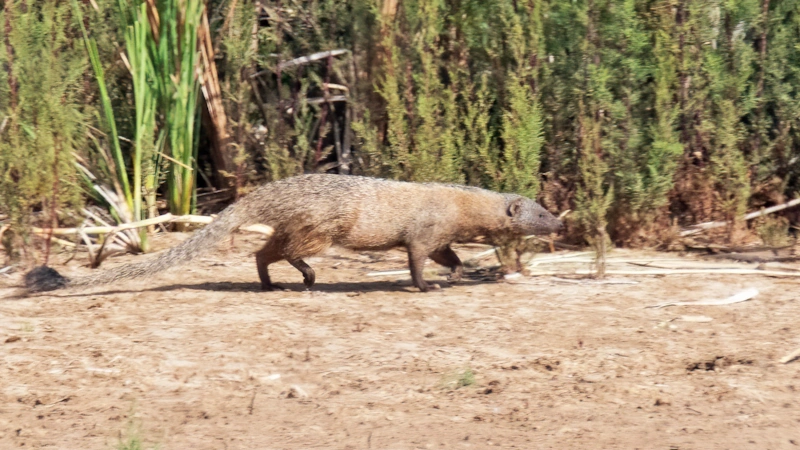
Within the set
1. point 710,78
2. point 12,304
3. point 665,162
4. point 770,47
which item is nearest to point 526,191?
point 665,162

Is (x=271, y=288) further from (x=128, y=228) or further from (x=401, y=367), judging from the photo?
(x=401, y=367)

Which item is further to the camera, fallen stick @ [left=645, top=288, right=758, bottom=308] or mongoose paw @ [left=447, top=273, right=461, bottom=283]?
mongoose paw @ [left=447, top=273, right=461, bottom=283]

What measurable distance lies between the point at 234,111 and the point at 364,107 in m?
1.05

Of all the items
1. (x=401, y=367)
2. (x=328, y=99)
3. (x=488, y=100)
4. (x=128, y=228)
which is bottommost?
(x=401, y=367)

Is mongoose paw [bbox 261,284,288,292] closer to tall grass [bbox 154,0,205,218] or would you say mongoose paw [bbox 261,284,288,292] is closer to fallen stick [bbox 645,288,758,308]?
tall grass [bbox 154,0,205,218]

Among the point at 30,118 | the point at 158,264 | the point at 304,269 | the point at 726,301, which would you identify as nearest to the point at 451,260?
the point at 304,269

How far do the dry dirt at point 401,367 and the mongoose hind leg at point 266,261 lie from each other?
5.6 inches

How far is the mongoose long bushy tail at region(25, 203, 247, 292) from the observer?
587cm

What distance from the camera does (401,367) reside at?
195 inches

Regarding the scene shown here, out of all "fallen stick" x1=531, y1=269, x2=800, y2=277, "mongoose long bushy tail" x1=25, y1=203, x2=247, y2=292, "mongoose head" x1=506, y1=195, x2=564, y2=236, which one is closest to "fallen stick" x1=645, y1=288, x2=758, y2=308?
"fallen stick" x1=531, y1=269, x2=800, y2=277

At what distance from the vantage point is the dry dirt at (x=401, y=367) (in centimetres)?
420

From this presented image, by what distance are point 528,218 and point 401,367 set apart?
6.79ft

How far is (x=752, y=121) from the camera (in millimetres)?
7441

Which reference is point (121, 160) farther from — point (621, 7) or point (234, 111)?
point (621, 7)
